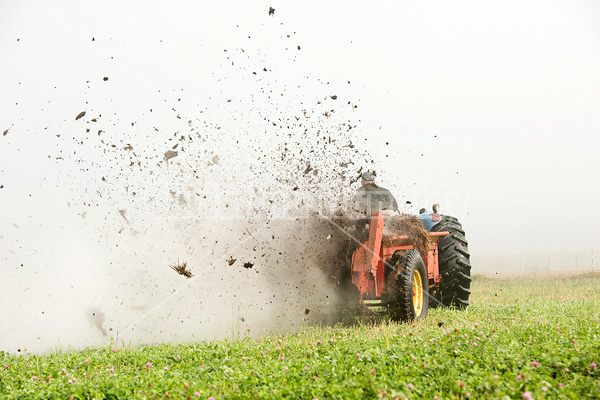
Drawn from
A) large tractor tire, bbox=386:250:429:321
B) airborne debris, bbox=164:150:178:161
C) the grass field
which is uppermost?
airborne debris, bbox=164:150:178:161

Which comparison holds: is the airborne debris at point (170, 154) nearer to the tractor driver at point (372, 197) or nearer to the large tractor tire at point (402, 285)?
the tractor driver at point (372, 197)

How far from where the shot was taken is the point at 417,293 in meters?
9.01

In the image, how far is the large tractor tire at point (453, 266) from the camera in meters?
10.7

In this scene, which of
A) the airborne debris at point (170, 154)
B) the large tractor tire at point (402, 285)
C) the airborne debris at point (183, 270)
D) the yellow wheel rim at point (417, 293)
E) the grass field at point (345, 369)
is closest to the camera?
the grass field at point (345, 369)

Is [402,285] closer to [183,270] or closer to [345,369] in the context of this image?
[345,369]

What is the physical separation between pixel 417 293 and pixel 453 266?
6.77 ft

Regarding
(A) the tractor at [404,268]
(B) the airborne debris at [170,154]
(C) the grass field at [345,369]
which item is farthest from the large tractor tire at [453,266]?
(B) the airborne debris at [170,154]

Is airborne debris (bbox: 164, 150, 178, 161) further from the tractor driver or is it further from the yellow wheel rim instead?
the yellow wheel rim

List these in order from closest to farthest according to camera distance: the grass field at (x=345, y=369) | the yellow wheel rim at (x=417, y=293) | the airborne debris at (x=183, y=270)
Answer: the grass field at (x=345, y=369) < the yellow wheel rim at (x=417, y=293) < the airborne debris at (x=183, y=270)

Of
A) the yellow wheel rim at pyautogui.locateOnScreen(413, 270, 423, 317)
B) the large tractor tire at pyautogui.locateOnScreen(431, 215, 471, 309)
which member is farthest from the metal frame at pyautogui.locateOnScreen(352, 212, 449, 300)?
the large tractor tire at pyautogui.locateOnScreen(431, 215, 471, 309)

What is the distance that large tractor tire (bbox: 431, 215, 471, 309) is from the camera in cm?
1070

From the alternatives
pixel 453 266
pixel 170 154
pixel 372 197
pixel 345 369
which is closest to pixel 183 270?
pixel 170 154

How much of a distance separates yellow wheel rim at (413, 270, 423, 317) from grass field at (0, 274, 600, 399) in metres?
1.74

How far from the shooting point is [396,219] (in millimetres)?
8969
